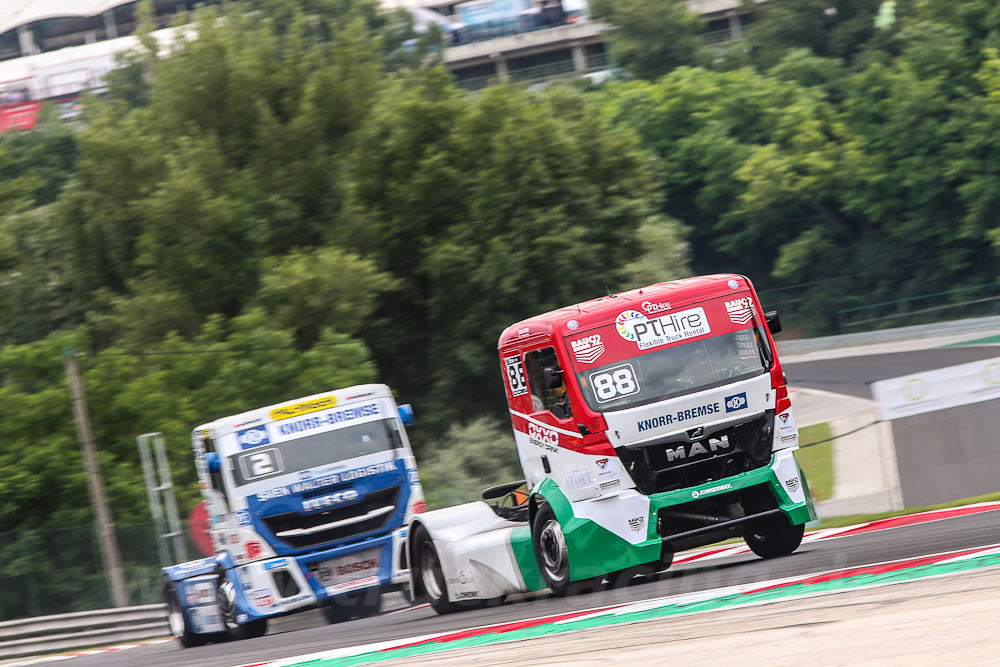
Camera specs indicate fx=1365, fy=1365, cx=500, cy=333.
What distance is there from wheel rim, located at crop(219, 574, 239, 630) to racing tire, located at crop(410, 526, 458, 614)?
2782 millimetres

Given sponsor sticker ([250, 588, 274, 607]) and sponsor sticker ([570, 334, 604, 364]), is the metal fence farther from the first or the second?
sponsor sticker ([570, 334, 604, 364])

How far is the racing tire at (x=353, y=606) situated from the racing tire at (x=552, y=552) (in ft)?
14.1

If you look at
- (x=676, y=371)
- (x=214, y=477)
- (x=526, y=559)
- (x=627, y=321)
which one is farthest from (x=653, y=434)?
(x=214, y=477)

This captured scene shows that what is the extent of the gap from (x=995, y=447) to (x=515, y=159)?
19.5 meters

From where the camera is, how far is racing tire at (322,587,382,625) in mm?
16042

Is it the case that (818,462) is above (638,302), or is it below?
below

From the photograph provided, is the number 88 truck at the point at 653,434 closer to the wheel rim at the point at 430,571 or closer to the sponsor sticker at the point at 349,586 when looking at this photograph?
the wheel rim at the point at 430,571

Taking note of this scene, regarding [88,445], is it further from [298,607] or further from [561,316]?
[561,316]

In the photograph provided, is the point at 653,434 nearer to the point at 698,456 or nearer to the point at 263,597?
the point at 698,456

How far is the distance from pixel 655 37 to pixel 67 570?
70.2 meters

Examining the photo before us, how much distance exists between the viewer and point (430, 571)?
46.0ft

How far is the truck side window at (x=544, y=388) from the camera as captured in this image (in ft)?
39.1

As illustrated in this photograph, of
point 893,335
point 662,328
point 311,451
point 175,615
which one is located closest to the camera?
point 662,328

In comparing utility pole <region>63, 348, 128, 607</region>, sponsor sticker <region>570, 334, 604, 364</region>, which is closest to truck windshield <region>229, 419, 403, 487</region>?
sponsor sticker <region>570, 334, 604, 364</region>
